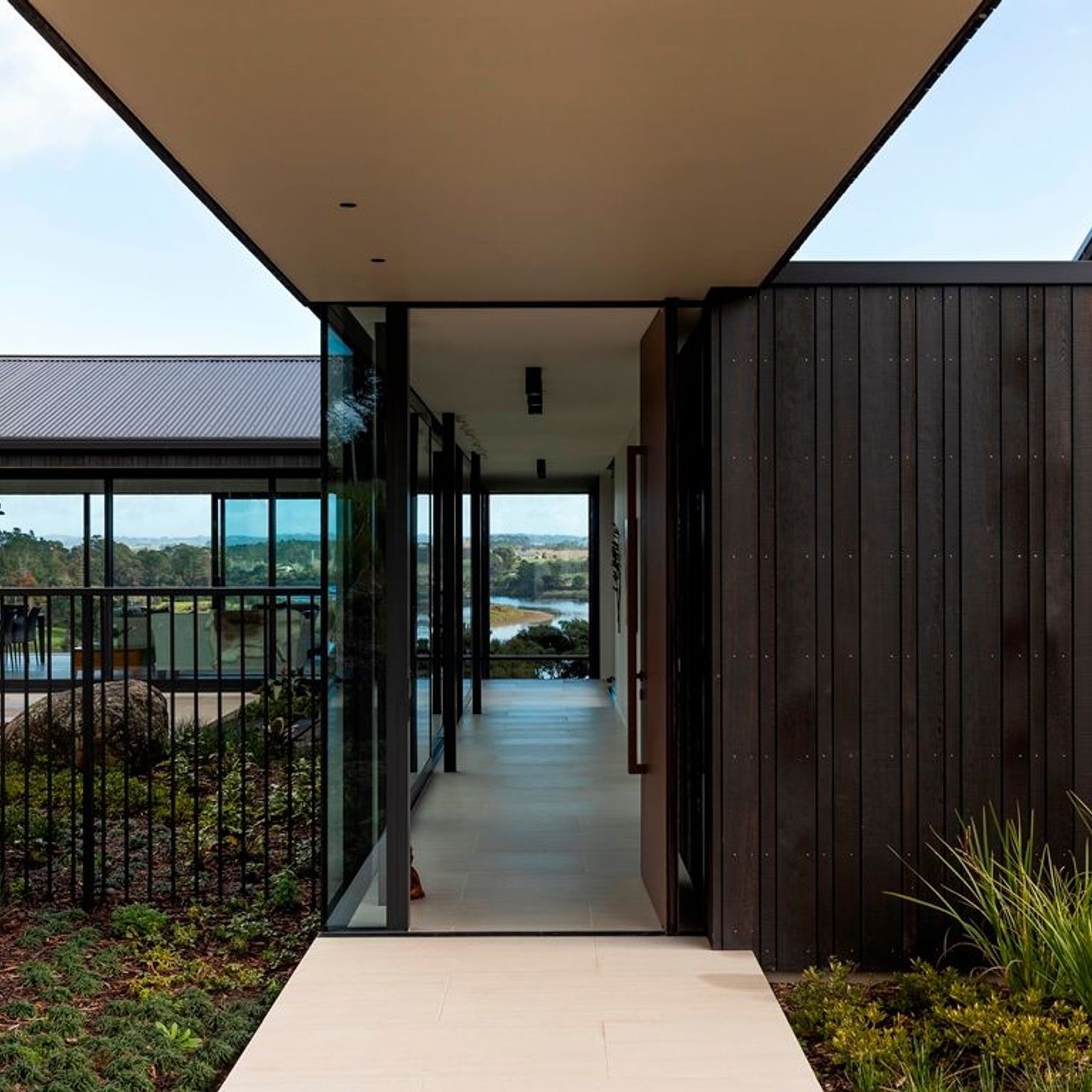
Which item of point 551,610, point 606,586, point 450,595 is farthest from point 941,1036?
point 551,610

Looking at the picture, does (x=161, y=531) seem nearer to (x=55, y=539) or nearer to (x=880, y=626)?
(x=55, y=539)

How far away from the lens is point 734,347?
397 cm

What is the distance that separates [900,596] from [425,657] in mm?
3830

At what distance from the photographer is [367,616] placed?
4.29 metres

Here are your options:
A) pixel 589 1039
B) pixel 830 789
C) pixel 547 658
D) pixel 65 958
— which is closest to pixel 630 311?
pixel 830 789

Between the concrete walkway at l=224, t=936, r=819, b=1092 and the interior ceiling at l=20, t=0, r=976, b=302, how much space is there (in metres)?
2.34

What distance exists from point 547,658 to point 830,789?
34.6 feet

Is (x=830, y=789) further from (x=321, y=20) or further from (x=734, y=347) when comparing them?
(x=321, y=20)

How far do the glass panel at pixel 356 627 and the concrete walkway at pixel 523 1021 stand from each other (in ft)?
0.76

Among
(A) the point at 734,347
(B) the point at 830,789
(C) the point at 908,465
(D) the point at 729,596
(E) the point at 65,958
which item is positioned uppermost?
(A) the point at 734,347

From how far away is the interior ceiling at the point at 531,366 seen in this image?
15.3 ft

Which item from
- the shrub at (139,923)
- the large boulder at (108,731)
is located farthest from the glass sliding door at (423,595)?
the shrub at (139,923)

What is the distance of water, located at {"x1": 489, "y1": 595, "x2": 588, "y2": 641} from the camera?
1460 centimetres

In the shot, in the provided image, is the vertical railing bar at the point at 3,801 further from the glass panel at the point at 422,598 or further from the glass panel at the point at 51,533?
the glass panel at the point at 51,533
